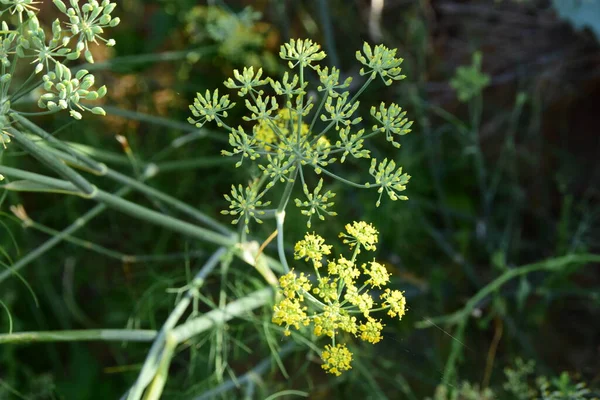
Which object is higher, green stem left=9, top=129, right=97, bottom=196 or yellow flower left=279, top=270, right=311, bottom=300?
green stem left=9, top=129, right=97, bottom=196

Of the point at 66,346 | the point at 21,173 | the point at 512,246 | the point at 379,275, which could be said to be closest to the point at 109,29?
the point at 66,346

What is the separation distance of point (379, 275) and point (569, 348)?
194 cm

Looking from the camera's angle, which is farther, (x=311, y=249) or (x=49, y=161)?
(x=49, y=161)

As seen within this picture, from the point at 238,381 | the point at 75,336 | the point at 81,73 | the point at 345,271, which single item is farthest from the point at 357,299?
the point at 238,381

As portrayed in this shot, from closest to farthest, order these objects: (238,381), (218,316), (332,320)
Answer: (332,320) → (218,316) → (238,381)

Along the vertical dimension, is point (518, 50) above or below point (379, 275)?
above

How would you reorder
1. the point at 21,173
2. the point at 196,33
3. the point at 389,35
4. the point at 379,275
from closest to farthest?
the point at 379,275, the point at 21,173, the point at 196,33, the point at 389,35

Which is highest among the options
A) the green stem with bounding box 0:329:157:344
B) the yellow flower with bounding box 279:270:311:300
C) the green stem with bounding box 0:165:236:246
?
the green stem with bounding box 0:165:236:246

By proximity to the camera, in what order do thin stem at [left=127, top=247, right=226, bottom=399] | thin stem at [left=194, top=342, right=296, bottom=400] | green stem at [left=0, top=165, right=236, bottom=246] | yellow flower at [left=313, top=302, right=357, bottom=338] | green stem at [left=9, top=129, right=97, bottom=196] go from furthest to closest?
thin stem at [left=194, top=342, right=296, bottom=400]
green stem at [left=0, top=165, right=236, bottom=246]
thin stem at [left=127, top=247, right=226, bottom=399]
green stem at [left=9, top=129, right=97, bottom=196]
yellow flower at [left=313, top=302, right=357, bottom=338]

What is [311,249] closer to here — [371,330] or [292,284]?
[292,284]

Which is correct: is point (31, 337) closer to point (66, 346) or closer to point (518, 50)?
point (66, 346)

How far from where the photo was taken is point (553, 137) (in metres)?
3.12

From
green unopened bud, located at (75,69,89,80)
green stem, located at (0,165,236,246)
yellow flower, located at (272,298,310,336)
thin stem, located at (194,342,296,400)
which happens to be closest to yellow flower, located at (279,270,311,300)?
yellow flower, located at (272,298,310,336)

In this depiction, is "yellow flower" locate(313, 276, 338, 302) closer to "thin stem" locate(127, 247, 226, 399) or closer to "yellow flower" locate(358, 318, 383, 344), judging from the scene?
"yellow flower" locate(358, 318, 383, 344)
